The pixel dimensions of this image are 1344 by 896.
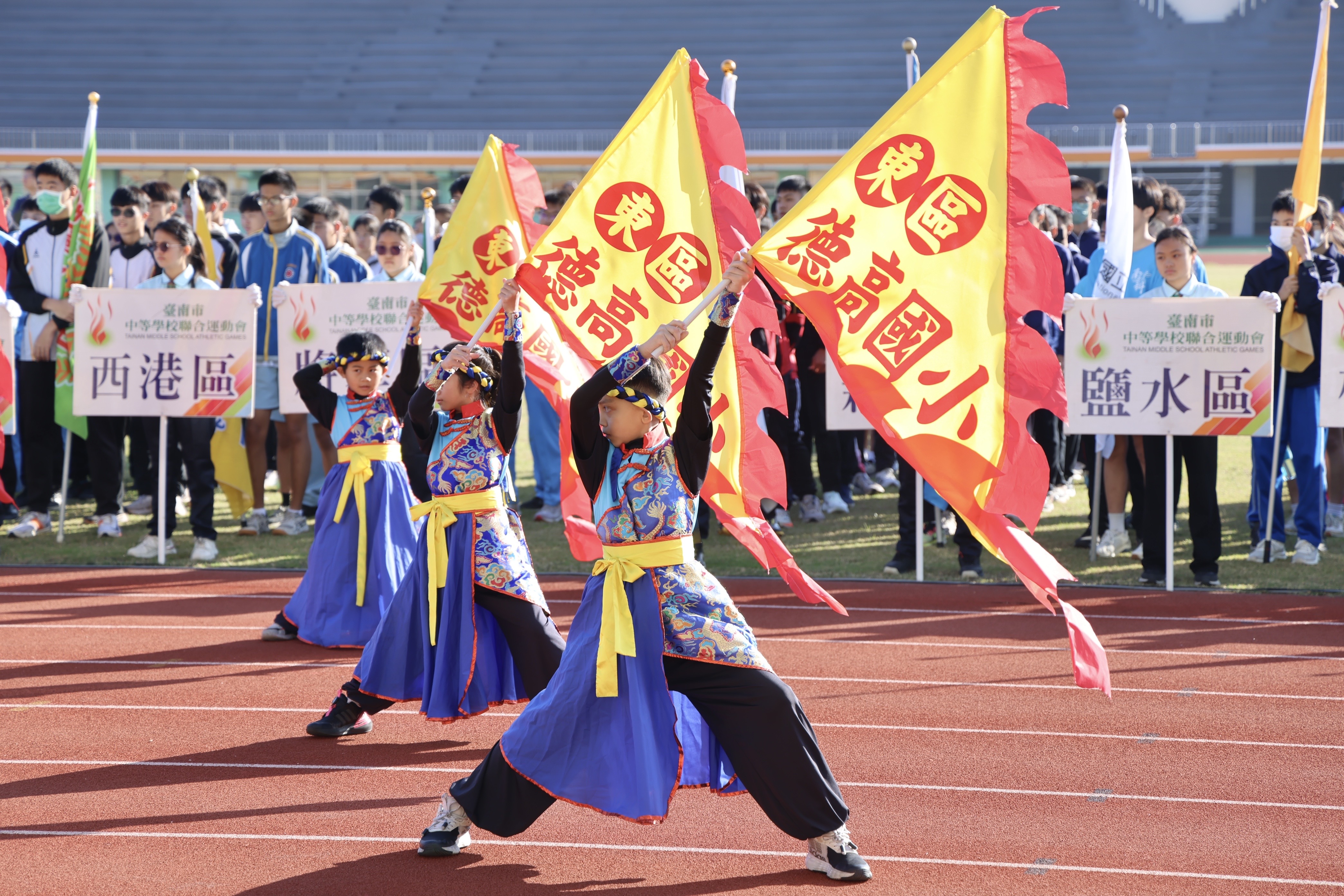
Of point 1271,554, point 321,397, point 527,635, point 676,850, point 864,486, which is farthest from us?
point 864,486

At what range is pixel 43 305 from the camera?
9438 millimetres

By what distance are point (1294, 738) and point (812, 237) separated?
9.32ft

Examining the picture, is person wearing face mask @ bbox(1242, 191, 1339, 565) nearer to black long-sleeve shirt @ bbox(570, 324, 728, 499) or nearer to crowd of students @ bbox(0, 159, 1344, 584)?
crowd of students @ bbox(0, 159, 1344, 584)

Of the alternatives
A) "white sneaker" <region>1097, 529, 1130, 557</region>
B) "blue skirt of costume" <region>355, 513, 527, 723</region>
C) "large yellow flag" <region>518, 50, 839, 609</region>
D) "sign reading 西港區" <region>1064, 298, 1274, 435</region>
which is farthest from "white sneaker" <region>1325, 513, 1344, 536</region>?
"blue skirt of costume" <region>355, 513, 527, 723</region>

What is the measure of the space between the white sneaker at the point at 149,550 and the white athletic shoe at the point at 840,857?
6.07 m

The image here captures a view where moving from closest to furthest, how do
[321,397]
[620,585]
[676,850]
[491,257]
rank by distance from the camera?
1. [620,585]
2. [676,850]
3. [491,257]
4. [321,397]

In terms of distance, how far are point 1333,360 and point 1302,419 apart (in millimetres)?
548

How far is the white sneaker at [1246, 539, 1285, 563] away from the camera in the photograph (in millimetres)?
8586

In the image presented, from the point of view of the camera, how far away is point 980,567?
8.44 m

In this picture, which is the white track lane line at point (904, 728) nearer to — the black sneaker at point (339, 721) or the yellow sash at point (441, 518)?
the black sneaker at point (339, 721)

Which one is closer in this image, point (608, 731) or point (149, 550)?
point (608, 731)

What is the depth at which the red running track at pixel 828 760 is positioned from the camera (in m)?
4.10

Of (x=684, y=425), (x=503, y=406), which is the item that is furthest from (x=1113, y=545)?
(x=684, y=425)

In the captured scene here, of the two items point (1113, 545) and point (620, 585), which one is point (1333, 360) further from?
point (620, 585)
